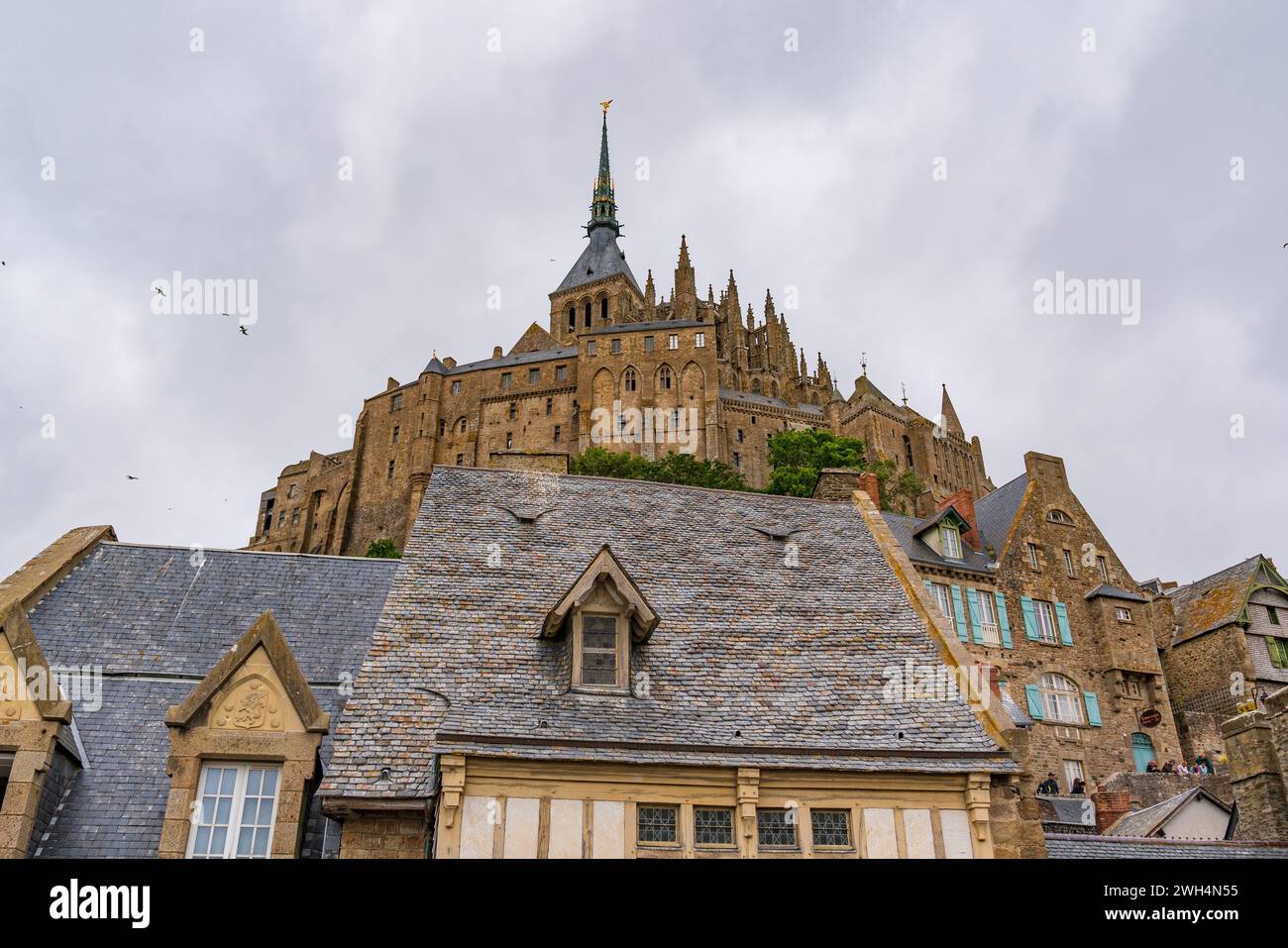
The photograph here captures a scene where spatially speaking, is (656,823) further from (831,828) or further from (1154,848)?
(1154,848)

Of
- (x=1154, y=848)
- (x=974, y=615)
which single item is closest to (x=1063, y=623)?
(x=974, y=615)

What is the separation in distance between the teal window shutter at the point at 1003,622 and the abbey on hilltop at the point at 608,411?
2090 inches

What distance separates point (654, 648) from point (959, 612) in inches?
1010

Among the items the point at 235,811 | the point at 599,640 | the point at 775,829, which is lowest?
the point at 775,829

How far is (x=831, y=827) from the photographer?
12.2 metres

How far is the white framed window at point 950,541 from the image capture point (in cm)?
3950

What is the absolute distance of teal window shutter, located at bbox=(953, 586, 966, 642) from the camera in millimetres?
36969

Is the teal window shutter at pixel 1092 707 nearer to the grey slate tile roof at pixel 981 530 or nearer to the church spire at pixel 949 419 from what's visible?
the grey slate tile roof at pixel 981 530

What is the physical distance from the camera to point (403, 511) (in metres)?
104

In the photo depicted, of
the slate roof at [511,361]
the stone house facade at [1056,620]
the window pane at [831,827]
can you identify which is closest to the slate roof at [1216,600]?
the stone house facade at [1056,620]

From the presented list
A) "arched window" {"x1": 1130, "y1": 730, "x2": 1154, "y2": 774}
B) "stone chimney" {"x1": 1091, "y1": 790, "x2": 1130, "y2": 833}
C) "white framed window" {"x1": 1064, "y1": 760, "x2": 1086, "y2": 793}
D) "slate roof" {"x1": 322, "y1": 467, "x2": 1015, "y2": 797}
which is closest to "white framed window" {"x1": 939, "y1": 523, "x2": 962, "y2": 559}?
"white framed window" {"x1": 1064, "y1": 760, "x2": 1086, "y2": 793}
